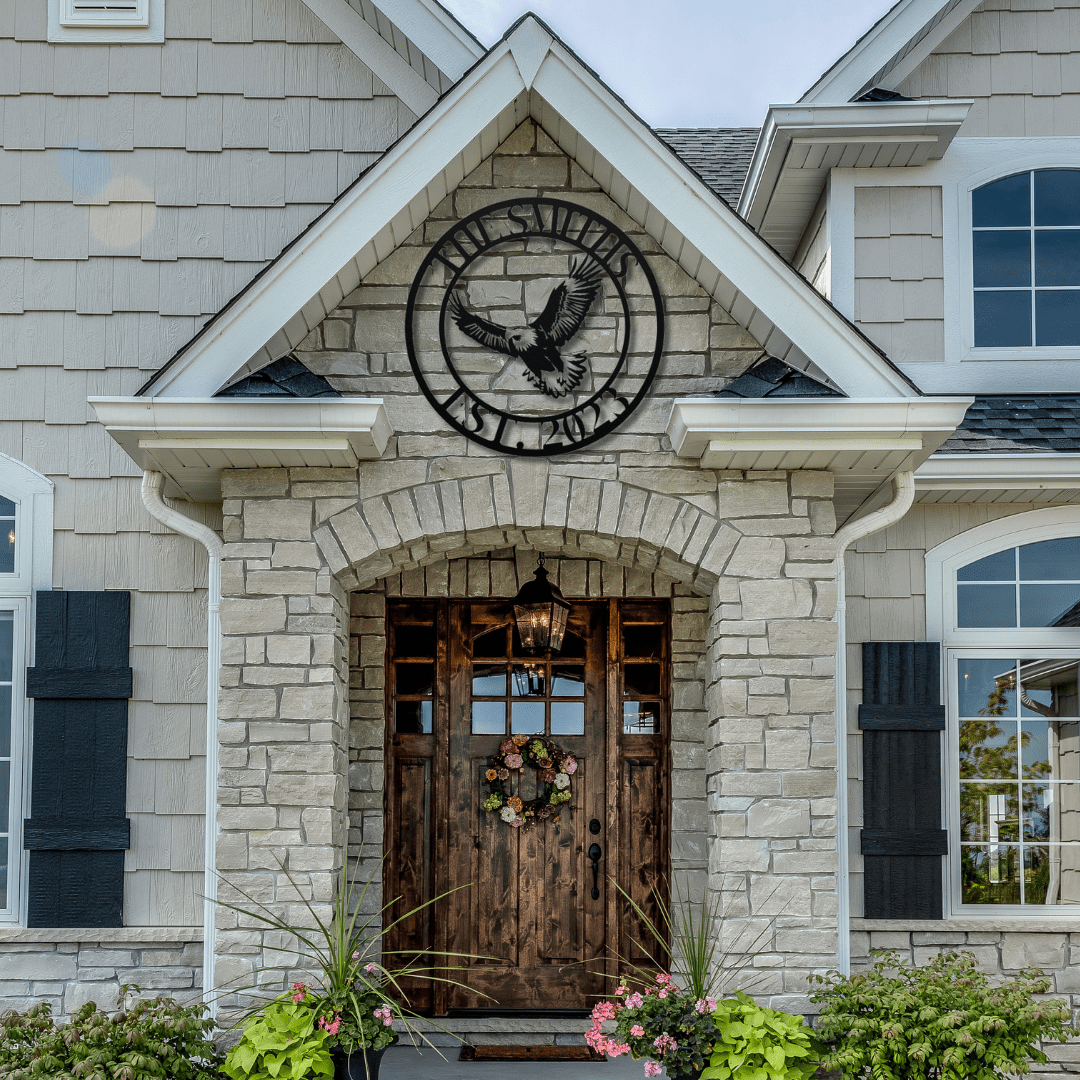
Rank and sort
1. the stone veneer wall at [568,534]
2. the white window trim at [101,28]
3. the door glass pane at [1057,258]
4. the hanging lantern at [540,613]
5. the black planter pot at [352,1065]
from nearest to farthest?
the black planter pot at [352,1065]
the stone veneer wall at [568,534]
the hanging lantern at [540,613]
the white window trim at [101,28]
the door glass pane at [1057,258]

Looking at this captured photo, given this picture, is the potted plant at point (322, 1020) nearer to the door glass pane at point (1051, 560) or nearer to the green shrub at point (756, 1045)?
the green shrub at point (756, 1045)

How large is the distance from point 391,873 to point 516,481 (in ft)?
8.59

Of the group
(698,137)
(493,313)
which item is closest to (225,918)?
(493,313)

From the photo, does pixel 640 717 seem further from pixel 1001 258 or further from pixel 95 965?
pixel 1001 258

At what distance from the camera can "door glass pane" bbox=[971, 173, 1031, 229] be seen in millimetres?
6605

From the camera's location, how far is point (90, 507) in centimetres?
614

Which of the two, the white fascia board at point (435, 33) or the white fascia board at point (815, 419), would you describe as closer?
the white fascia board at point (815, 419)

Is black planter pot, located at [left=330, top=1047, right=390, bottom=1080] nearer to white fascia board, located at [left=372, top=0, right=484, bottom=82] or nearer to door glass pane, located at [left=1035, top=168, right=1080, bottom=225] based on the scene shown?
white fascia board, located at [left=372, top=0, right=484, bottom=82]

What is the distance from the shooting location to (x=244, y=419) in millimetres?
4664

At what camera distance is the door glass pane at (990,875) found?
6023 millimetres

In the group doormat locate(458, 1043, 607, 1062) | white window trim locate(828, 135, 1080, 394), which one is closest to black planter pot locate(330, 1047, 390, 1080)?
doormat locate(458, 1043, 607, 1062)

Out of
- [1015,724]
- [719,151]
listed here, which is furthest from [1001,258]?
[719,151]

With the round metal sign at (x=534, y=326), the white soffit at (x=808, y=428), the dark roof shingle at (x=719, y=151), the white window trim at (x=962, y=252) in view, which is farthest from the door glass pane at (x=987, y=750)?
the dark roof shingle at (x=719, y=151)

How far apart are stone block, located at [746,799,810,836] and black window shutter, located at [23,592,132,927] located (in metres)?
3.12
